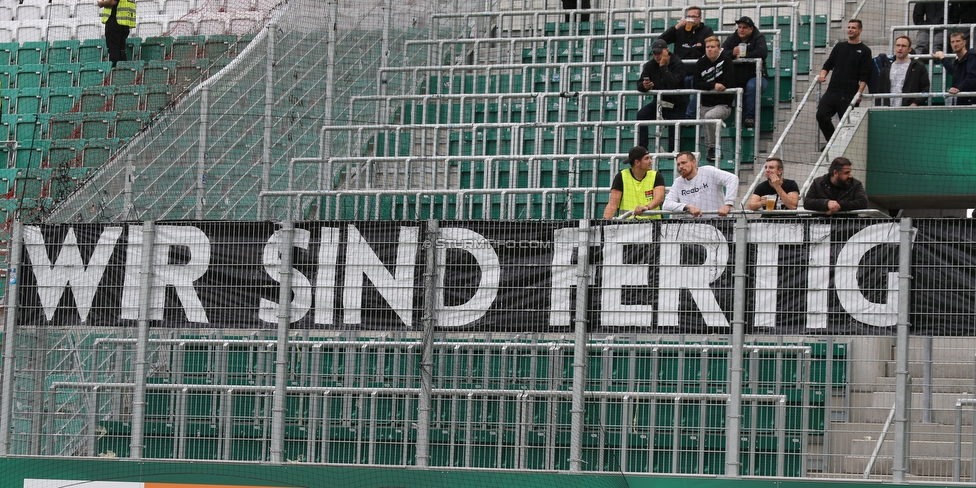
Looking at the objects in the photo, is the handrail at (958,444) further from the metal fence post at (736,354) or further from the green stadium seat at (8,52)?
the green stadium seat at (8,52)

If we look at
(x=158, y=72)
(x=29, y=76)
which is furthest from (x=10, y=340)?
(x=29, y=76)

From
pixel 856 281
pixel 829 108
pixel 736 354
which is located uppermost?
pixel 829 108

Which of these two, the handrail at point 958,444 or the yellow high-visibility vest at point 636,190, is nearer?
the handrail at point 958,444

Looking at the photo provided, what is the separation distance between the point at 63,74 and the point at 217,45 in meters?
3.96

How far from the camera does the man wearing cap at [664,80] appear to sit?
41.0 ft

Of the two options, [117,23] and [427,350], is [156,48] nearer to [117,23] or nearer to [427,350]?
[117,23]

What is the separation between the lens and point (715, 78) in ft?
40.3

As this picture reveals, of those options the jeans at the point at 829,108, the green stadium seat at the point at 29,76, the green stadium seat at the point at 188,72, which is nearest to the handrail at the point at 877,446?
the jeans at the point at 829,108

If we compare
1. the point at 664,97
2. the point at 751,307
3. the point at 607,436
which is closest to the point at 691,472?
the point at 607,436

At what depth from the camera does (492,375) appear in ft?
27.9

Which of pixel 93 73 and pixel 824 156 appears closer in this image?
pixel 824 156

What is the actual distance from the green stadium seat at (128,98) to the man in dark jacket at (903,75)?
8.62m

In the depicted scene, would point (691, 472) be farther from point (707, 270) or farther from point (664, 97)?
point (664, 97)

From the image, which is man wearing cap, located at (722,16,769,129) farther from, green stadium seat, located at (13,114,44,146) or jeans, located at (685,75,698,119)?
green stadium seat, located at (13,114,44,146)
